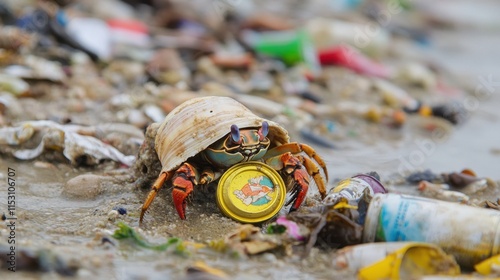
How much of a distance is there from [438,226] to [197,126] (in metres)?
1.44

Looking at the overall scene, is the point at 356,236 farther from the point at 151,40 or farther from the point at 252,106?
the point at 151,40

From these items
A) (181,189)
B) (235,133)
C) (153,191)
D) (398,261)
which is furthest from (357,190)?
(153,191)

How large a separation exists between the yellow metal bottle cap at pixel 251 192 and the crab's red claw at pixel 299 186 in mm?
84

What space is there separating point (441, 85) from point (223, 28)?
119 inches

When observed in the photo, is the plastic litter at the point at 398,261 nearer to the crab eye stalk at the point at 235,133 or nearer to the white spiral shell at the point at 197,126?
the crab eye stalk at the point at 235,133

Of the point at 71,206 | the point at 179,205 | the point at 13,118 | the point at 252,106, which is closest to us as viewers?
the point at 179,205

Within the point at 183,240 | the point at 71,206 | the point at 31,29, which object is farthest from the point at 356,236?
the point at 31,29

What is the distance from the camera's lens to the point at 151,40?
30.2 feet

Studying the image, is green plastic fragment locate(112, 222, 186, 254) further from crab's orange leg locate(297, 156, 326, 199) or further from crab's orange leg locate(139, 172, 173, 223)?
crab's orange leg locate(297, 156, 326, 199)

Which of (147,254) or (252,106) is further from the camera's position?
(252,106)

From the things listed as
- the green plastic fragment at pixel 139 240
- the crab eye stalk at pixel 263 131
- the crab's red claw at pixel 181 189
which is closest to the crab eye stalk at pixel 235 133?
the crab eye stalk at pixel 263 131

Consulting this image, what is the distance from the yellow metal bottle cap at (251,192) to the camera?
13.9 ft

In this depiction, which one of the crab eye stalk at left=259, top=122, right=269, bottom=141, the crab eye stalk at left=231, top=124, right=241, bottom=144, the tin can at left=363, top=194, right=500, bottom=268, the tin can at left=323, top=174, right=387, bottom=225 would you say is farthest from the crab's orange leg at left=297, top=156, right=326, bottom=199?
the tin can at left=363, top=194, right=500, bottom=268

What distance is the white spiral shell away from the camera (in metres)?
4.25
